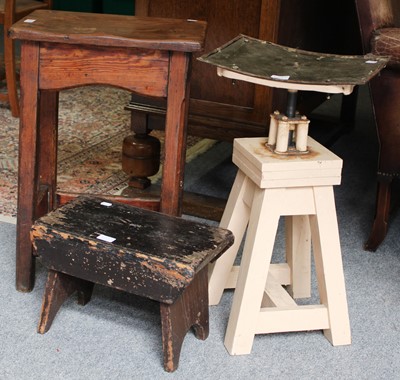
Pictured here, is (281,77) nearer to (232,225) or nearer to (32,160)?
(232,225)

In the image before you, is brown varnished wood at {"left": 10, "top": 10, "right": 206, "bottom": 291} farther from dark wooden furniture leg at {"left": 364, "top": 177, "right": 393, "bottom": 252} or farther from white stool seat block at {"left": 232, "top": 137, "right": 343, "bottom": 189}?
dark wooden furniture leg at {"left": 364, "top": 177, "right": 393, "bottom": 252}

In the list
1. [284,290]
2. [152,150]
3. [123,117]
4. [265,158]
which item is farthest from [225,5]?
[123,117]

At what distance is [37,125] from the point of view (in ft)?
6.66

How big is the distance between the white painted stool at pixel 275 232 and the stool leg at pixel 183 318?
0.07 metres

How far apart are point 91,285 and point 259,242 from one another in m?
0.49

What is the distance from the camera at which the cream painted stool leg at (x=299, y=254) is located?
7.03 ft

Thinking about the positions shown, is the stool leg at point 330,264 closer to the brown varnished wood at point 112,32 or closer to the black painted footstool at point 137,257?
the black painted footstool at point 137,257

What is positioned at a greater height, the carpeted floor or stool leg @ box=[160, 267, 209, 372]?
stool leg @ box=[160, 267, 209, 372]

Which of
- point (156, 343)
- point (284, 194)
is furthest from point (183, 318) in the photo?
point (284, 194)

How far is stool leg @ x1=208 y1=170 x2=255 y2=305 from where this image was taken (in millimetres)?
2037

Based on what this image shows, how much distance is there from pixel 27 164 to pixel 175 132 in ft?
1.27

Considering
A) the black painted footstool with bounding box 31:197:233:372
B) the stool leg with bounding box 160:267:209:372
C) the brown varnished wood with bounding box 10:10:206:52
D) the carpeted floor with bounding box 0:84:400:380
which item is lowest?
the carpeted floor with bounding box 0:84:400:380

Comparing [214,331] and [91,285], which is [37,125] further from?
[214,331]

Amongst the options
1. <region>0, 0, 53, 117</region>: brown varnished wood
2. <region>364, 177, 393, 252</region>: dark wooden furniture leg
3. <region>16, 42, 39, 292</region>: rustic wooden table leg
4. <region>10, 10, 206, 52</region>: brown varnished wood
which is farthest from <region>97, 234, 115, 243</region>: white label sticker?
<region>0, 0, 53, 117</region>: brown varnished wood
